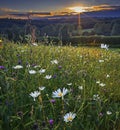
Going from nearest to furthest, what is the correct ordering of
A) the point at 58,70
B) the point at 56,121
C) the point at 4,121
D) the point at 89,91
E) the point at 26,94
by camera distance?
the point at 4,121
the point at 56,121
the point at 26,94
the point at 89,91
the point at 58,70

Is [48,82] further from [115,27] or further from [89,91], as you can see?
[115,27]

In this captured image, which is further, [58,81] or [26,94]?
[58,81]

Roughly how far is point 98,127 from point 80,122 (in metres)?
0.26

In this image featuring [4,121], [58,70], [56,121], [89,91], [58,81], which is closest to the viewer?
[4,121]

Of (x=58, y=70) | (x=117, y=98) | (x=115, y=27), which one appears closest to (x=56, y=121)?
(x=117, y=98)

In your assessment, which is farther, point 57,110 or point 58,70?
point 58,70

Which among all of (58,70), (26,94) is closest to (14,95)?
(26,94)

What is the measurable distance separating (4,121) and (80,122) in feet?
2.71

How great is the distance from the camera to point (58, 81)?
5410 mm

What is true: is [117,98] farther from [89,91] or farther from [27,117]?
[27,117]

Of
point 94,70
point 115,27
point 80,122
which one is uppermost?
point 80,122

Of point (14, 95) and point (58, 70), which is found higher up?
point (14, 95)

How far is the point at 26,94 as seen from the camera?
4566 millimetres

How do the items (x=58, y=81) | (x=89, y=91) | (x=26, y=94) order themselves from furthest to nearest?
1. (x=58, y=81)
2. (x=89, y=91)
3. (x=26, y=94)
